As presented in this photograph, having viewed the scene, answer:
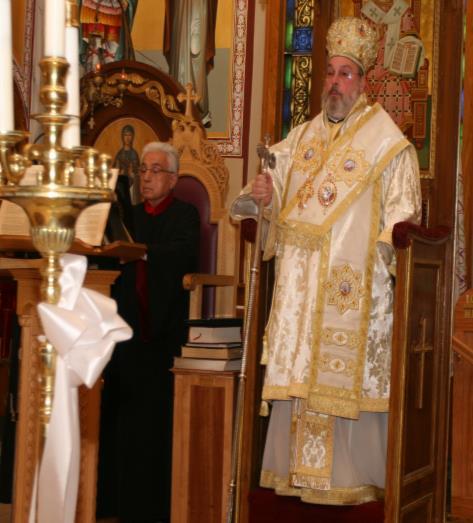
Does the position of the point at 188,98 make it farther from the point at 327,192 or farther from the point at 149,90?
the point at 327,192

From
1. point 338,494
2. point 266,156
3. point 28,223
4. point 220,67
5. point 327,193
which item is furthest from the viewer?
point 220,67

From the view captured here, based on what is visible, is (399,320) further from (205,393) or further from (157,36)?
(157,36)

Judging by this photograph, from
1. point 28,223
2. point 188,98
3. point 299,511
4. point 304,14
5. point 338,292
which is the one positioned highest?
point 304,14

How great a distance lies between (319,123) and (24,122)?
3.73 m

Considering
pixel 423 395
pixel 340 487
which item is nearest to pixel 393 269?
pixel 423 395

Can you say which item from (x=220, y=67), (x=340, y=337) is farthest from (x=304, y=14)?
(x=340, y=337)

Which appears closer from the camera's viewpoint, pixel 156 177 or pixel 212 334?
pixel 212 334

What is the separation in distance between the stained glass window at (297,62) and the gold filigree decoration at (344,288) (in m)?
2.16

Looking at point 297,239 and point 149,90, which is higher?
point 149,90

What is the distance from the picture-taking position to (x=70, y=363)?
2.28m

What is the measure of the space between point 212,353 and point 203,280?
57cm

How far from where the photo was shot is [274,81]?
23.0 feet

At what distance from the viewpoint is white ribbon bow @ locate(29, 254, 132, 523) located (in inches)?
88.1

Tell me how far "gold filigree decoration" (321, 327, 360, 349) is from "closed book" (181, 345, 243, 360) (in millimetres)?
537
